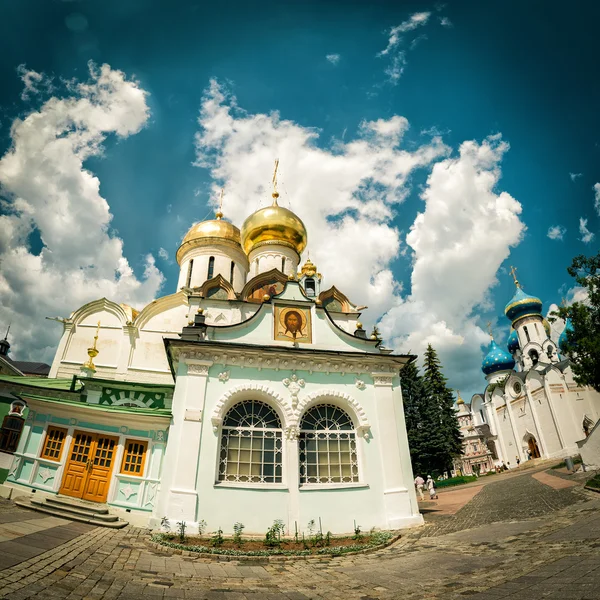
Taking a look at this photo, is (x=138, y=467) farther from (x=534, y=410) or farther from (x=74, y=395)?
(x=534, y=410)

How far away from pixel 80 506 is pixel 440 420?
25.2m

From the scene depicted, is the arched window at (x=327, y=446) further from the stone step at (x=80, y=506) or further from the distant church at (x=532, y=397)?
the distant church at (x=532, y=397)

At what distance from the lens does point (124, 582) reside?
571 cm

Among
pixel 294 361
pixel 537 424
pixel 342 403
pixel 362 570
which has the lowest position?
pixel 362 570

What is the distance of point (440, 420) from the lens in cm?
2945

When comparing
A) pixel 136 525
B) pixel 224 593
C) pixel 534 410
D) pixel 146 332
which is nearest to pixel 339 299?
pixel 146 332

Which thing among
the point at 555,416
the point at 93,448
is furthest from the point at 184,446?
the point at 555,416

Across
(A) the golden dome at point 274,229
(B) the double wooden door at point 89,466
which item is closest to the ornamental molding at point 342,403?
(B) the double wooden door at point 89,466

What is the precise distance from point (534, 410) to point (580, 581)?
35.9 meters

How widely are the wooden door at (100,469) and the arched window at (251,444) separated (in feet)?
10.8

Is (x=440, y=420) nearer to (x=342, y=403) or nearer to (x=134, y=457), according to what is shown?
(x=342, y=403)

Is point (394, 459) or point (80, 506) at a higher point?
point (394, 459)

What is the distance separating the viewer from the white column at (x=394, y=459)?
11406 millimetres

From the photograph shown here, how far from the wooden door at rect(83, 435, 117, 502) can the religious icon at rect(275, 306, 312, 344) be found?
19.6 ft
